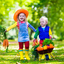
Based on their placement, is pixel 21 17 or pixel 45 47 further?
pixel 21 17

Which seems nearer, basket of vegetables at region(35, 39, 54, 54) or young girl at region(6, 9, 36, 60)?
basket of vegetables at region(35, 39, 54, 54)

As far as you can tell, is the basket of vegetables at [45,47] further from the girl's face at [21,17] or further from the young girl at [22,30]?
the girl's face at [21,17]

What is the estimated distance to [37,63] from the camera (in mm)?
6199

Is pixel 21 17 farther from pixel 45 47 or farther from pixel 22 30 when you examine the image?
pixel 45 47

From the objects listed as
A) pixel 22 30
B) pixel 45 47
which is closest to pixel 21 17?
pixel 22 30

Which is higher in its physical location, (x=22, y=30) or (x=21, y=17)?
(x=21, y=17)

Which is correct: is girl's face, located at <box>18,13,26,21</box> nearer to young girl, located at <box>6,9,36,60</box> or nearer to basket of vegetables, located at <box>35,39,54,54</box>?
young girl, located at <box>6,9,36,60</box>

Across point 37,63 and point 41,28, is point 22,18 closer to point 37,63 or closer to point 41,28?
point 41,28

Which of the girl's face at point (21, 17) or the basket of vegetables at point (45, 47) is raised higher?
the girl's face at point (21, 17)

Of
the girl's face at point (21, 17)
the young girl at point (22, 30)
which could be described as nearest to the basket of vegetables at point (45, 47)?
the young girl at point (22, 30)

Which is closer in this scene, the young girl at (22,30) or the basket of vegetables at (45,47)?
the basket of vegetables at (45,47)

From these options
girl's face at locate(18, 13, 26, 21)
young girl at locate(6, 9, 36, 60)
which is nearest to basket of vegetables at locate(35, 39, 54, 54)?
young girl at locate(6, 9, 36, 60)

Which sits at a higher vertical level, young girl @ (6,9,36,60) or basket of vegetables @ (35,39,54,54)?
young girl @ (6,9,36,60)

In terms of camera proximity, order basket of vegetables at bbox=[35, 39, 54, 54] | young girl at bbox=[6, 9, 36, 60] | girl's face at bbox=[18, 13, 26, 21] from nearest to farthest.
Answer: basket of vegetables at bbox=[35, 39, 54, 54] → young girl at bbox=[6, 9, 36, 60] → girl's face at bbox=[18, 13, 26, 21]
